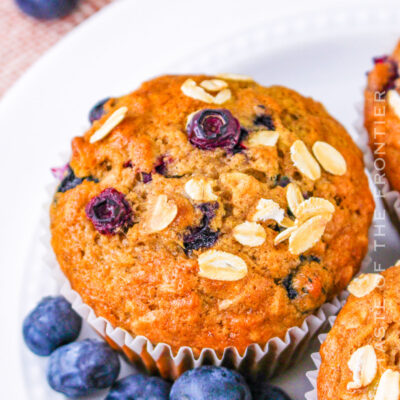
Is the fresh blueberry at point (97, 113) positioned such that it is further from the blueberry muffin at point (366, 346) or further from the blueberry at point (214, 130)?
the blueberry muffin at point (366, 346)

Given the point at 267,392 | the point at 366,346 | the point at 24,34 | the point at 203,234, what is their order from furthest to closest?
the point at 24,34 → the point at 267,392 → the point at 203,234 → the point at 366,346

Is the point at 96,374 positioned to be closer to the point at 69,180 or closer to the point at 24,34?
the point at 69,180

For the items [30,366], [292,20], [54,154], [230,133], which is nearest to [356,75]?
[292,20]

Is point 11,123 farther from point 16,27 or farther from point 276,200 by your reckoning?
point 276,200

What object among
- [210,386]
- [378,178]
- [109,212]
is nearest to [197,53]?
[378,178]

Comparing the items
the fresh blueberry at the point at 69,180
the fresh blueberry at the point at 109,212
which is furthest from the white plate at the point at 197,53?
the fresh blueberry at the point at 109,212

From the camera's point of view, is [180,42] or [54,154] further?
[180,42]
